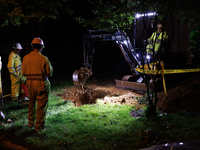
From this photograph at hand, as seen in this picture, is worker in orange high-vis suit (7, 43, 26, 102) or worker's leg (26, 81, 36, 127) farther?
worker in orange high-vis suit (7, 43, 26, 102)

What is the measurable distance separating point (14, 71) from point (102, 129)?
485 cm

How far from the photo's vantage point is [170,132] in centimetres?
438

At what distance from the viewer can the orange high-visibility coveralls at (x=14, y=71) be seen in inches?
291

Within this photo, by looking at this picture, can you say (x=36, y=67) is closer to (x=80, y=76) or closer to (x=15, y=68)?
(x=80, y=76)

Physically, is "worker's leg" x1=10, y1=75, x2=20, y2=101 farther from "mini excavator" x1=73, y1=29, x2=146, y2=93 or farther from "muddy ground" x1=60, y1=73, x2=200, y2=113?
"mini excavator" x1=73, y1=29, x2=146, y2=93

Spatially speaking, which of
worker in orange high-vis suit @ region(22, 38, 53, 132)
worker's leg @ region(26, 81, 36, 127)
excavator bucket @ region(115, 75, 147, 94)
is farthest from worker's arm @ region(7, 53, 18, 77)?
excavator bucket @ region(115, 75, 147, 94)

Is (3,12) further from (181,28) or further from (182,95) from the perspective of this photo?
(181,28)

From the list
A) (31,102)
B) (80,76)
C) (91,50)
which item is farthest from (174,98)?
(31,102)

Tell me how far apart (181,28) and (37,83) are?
9571mm

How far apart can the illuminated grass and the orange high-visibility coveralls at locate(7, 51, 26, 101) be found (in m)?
1.62

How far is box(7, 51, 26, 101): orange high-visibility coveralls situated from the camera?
24.3 feet

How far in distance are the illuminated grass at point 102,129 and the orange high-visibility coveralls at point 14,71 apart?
1620 mm

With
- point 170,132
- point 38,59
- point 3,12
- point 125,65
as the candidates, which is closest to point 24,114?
point 38,59

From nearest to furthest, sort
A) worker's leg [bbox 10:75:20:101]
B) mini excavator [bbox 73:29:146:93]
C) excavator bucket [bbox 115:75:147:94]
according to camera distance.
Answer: mini excavator [bbox 73:29:146:93], worker's leg [bbox 10:75:20:101], excavator bucket [bbox 115:75:147:94]
